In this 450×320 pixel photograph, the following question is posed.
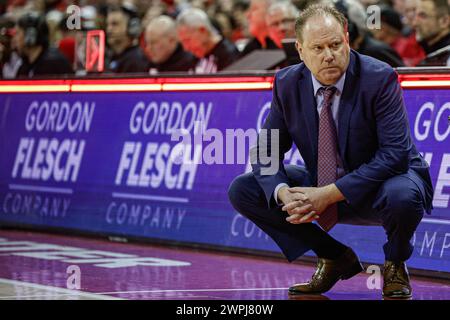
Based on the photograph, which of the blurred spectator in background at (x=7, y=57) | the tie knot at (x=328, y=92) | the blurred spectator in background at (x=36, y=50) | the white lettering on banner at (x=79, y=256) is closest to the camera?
the tie knot at (x=328, y=92)

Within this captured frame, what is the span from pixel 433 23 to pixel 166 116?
2.50 meters

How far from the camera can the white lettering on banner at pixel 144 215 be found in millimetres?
8641

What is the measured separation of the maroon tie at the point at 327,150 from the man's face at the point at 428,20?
3.81 metres

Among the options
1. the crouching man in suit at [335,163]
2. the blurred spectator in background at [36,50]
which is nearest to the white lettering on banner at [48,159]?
the blurred spectator in background at [36,50]

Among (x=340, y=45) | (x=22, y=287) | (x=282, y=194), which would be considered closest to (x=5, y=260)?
(x=22, y=287)

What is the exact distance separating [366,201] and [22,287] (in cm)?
208

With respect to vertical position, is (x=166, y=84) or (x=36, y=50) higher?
(x=36, y=50)

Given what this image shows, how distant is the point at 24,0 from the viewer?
58.9 feet

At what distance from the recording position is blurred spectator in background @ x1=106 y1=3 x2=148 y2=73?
11.7 meters

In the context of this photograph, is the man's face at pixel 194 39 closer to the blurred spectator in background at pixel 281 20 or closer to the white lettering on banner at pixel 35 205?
the blurred spectator in background at pixel 281 20

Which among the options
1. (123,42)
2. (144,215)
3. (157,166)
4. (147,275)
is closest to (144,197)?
(144,215)

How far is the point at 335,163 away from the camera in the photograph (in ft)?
18.9

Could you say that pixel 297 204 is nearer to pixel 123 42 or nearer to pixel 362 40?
pixel 362 40

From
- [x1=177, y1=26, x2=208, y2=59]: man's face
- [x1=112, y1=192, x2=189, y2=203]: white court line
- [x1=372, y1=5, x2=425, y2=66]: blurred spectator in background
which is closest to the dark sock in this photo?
[x1=112, y1=192, x2=189, y2=203]: white court line
